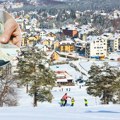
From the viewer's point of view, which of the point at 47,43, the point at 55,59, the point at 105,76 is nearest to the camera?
the point at 105,76

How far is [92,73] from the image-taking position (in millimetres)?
6844

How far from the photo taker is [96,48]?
2581cm

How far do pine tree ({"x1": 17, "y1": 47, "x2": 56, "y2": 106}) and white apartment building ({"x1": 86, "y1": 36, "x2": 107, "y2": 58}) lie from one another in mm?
19101

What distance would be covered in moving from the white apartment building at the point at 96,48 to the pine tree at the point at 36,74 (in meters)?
19.1

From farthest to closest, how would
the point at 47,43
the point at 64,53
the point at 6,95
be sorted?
the point at 47,43, the point at 64,53, the point at 6,95

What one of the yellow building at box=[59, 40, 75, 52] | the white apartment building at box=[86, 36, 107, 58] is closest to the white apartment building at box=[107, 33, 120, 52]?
the white apartment building at box=[86, 36, 107, 58]

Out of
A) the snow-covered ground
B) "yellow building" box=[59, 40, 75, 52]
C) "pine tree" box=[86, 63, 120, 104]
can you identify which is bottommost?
"yellow building" box=[59, 40, 75, 52]

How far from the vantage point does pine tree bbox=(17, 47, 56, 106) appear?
5.77 meters

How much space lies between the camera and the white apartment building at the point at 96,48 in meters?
25.6

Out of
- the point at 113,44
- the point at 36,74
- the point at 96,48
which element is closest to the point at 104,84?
the point at 36,74

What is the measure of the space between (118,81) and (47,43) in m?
22.4

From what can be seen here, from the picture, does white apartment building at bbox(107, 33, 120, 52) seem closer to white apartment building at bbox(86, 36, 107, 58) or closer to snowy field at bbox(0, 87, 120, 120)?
white apartment building at bbox(86, 36, 107, 58)

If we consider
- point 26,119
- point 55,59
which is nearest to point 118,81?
point 26,119

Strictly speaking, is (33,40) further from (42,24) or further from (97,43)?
(42,24)
